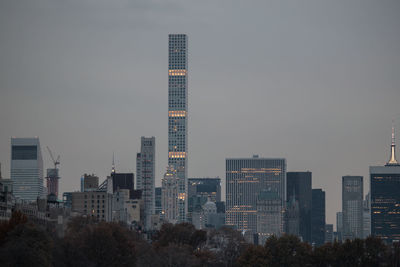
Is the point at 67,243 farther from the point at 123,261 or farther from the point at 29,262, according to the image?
the point at 29,262

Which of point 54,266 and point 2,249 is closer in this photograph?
point 2,249

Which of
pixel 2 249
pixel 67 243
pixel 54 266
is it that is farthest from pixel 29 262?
pixel 67 243

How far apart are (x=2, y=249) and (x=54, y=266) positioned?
1904cm

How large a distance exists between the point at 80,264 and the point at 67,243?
302 inches

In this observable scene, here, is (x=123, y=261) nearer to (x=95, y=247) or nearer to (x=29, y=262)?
(x=95, y=247)

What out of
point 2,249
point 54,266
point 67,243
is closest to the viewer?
point 2,249

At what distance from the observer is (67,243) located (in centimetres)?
19138

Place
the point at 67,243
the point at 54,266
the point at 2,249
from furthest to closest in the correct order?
the point at 67,243
the point at 54,266
the point at 2,249

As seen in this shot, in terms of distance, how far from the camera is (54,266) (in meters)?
179

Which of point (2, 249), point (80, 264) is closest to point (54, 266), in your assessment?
point (80, 264)

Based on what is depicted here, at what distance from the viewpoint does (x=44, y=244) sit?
168 meters

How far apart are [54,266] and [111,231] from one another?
2150 cm

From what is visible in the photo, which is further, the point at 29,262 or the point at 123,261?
the point at 123,261

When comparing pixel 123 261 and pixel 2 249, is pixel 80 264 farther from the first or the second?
pixel 2 249
